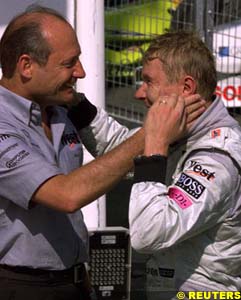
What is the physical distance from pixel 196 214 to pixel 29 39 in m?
0.82

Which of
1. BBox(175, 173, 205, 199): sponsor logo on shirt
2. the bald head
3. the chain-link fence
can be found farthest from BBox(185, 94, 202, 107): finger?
the chain-link fence

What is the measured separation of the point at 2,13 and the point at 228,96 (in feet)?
11.3

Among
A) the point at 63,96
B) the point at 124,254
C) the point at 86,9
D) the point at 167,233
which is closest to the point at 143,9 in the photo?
the point at 86,9

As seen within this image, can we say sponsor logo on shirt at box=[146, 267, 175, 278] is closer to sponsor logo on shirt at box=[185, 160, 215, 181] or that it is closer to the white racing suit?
the white racing suit

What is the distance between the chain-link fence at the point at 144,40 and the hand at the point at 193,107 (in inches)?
152

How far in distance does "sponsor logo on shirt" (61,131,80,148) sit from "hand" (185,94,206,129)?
0.49 meters

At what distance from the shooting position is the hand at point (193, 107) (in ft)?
8.73

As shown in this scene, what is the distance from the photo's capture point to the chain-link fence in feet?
21.8

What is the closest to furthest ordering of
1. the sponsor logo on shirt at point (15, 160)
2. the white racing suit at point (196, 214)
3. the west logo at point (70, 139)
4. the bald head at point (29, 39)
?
the white racing suit at point (196, 214), the sponsor logo on shirt at point (15, 160), the bald head at point (29, 39), the west logo at point (70, 139)

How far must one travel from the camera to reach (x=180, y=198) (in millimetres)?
2512

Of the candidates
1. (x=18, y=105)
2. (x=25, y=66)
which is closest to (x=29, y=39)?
(x=25, y=66)

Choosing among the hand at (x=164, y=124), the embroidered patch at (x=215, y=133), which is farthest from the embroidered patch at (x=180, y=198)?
the embroidered patch at (x=215, y=133)
